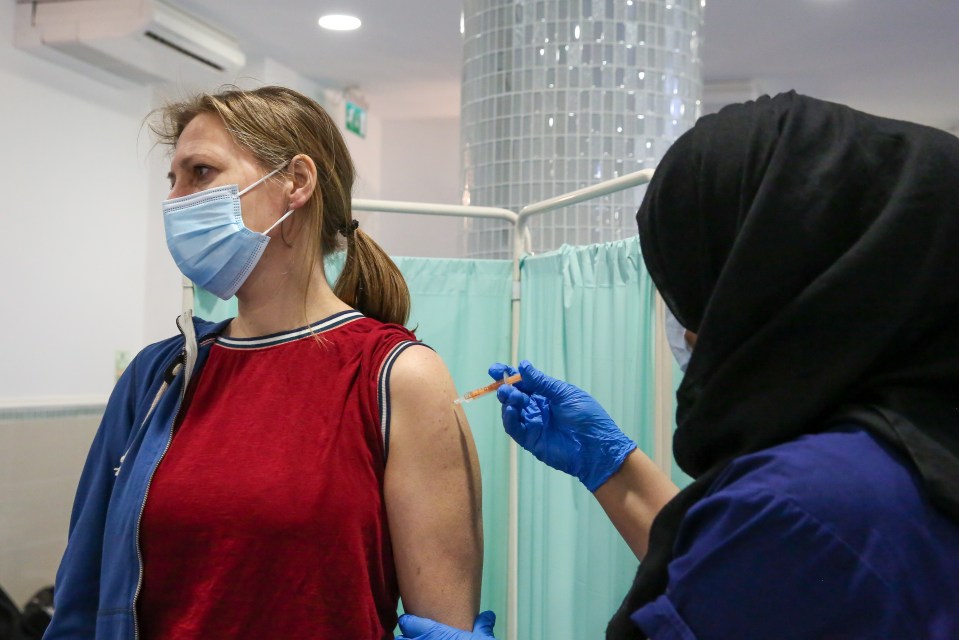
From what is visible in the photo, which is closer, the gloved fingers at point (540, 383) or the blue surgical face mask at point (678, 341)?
the blue surgical face mask at point (678, 341)

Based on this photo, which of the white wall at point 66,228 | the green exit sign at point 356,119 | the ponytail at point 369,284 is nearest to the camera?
the ponytail at point 369,284

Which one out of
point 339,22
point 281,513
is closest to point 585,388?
point 281,513

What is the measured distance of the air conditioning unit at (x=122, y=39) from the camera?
337 cm

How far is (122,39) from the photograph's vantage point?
349 centimetres

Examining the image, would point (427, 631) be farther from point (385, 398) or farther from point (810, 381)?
point (810, 381)

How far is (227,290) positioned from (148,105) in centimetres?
314

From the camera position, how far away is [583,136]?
2369 millimetres

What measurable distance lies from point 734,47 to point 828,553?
4072 mm

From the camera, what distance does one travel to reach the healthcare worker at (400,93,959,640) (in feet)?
2.22

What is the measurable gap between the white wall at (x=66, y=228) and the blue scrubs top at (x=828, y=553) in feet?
10.3

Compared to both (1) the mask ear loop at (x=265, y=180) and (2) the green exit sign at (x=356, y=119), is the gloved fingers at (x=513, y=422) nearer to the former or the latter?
(1) the mask ear loop at (x=265, y=180)

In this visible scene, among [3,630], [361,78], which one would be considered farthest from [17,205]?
[361,78]

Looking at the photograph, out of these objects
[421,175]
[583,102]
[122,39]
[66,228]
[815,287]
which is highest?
[122,39]

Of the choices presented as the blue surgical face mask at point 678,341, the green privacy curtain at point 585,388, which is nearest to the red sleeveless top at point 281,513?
the blue surgical face mask at point 678,341
